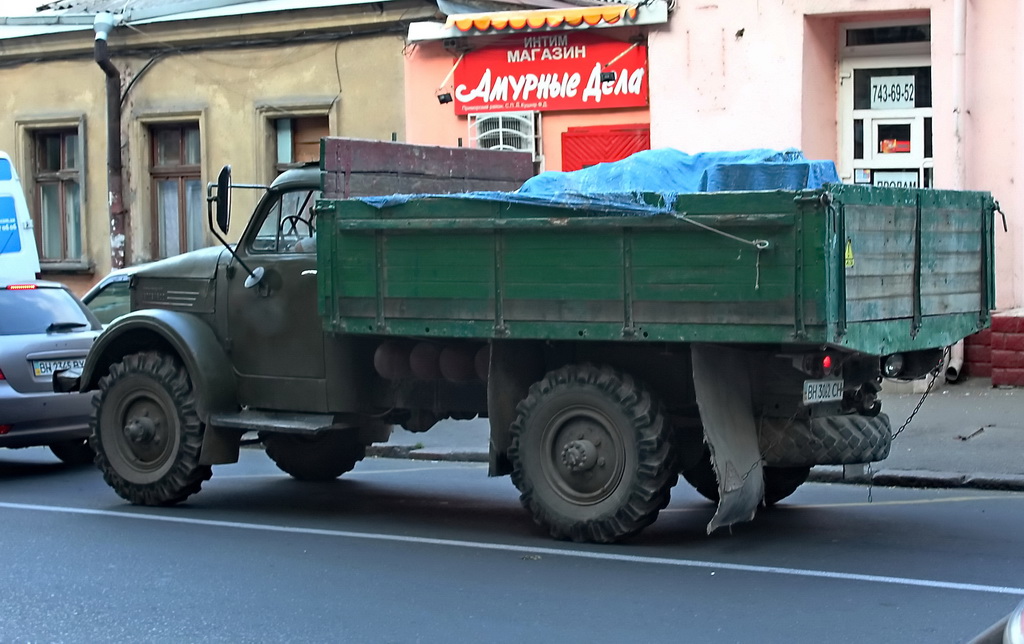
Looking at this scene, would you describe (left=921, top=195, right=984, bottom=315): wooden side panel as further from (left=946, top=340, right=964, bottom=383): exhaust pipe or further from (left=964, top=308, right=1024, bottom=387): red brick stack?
(left=946, top=340, right=964, bottom=383): exhaust pipe

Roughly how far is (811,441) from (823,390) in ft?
1.55

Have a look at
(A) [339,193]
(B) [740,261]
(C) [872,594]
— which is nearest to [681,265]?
(B) [740,261]

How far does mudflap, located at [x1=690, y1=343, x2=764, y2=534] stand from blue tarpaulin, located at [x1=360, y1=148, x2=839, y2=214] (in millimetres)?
870

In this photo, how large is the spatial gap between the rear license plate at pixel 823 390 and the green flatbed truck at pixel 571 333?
0.7 inches

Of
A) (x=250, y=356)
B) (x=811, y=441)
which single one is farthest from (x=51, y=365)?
(x=811, y=441)

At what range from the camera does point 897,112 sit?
15008mm

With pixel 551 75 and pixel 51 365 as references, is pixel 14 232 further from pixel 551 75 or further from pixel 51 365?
pixel 551 75

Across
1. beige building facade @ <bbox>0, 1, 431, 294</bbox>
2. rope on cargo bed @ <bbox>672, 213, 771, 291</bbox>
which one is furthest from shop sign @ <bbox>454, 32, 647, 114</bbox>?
rope on cargo bed @ <bbox>672, 213, 771, 291</bbox>

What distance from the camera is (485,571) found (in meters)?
7.56

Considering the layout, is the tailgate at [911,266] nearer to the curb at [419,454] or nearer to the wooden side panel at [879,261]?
the wooden side panel at [879,261]

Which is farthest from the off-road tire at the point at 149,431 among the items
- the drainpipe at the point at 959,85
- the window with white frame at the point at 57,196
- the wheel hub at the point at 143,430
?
Answer: the window with white frame at the point at 57,196

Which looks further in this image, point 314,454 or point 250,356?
point 314,454

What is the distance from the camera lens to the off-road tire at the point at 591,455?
25.9 ft

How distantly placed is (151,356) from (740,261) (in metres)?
4.42
